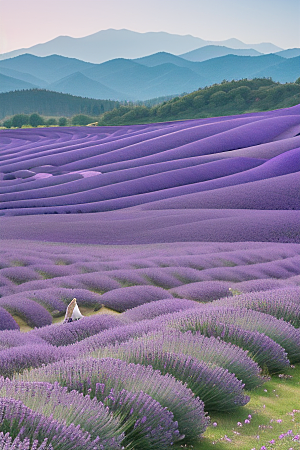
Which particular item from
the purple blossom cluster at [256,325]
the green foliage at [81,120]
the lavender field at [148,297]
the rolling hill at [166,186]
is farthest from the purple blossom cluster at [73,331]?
the green foliage at [81,120]

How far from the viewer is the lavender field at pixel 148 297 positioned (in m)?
3.06

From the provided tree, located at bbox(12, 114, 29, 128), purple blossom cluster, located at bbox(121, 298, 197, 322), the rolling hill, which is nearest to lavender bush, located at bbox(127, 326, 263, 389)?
purple blossom cluster, located at bbox(121, 298, 197, 322)

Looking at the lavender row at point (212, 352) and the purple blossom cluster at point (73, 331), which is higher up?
the lavender row at point (212, 352)

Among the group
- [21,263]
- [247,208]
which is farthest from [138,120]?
[21,263]

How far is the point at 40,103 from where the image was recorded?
142 metres

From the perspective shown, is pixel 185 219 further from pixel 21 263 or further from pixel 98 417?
pixel 98 417

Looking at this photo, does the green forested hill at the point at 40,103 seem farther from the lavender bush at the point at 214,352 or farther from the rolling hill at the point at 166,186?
the lavender bush at the point at 214,352

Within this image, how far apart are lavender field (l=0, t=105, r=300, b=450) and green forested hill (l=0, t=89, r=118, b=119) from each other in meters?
110

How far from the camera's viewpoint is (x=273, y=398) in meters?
4.25

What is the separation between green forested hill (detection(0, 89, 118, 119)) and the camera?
452 ft

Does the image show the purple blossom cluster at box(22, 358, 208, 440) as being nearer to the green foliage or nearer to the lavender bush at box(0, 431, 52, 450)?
the lavender bush at box(0, 431, 52, 450)

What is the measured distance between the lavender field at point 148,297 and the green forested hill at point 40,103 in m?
110

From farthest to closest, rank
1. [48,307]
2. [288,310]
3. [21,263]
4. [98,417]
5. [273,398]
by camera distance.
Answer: [21,263] < [48,307] < [288,310] < [273,398] < [98,417]

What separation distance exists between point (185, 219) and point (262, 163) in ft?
40.2
